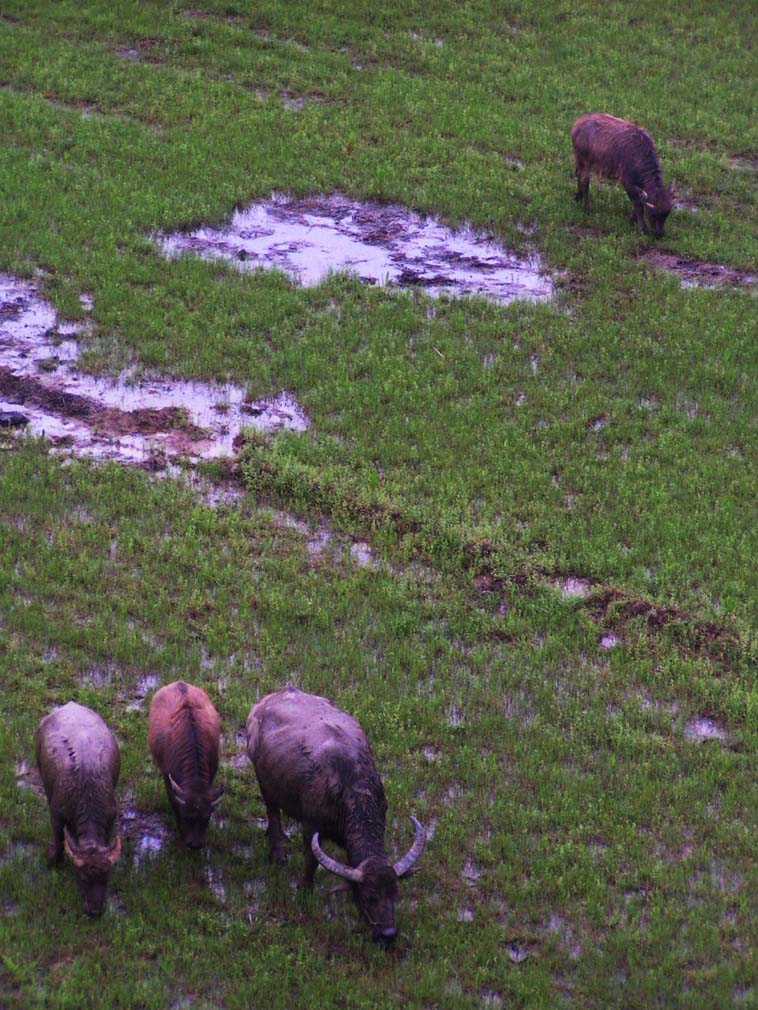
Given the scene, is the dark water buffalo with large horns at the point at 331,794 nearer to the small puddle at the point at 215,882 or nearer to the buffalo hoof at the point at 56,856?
the small puddle at the point at 215,882

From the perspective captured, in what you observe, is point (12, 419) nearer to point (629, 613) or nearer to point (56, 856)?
point (56, 856)

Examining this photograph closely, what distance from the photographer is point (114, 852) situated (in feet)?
30.2

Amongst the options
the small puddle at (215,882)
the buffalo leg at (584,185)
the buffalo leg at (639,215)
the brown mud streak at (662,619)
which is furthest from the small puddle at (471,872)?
the buffalo leg at (584,185)

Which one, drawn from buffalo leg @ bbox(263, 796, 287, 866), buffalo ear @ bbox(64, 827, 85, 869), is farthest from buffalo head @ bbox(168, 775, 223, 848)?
buffalo ear @ bbox(64, 827, 85, 869)

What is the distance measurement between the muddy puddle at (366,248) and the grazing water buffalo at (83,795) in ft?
35.9

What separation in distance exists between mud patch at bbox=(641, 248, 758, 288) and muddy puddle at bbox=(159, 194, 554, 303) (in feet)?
5.93

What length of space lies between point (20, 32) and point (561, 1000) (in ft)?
78.9

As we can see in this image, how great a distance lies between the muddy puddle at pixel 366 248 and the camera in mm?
19766

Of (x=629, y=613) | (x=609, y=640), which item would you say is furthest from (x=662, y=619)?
(x=609, y=640)

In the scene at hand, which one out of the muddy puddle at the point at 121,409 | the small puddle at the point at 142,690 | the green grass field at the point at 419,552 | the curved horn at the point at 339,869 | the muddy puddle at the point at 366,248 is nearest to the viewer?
the curved horn at the point at 339,869

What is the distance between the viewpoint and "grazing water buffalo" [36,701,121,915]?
29.9ft

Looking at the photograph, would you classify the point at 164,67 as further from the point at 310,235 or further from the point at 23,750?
the point at 23,750

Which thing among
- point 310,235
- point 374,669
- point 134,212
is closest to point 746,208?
point 310,235

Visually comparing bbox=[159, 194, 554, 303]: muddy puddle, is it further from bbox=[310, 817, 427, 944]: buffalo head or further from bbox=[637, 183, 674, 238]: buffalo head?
bbox=[310, 817, 427, 944]: buffalo head
